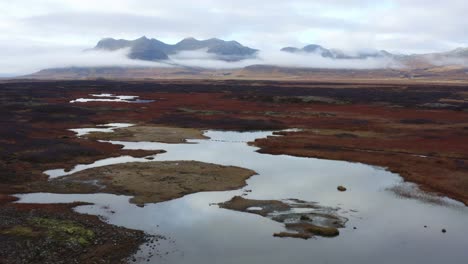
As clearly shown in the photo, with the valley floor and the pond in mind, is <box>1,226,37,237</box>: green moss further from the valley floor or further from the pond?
the pond

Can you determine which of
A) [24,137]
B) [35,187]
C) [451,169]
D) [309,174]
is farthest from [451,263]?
[24,137]

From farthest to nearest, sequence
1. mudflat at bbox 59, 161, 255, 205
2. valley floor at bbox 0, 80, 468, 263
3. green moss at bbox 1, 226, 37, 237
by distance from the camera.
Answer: mudflat at bbox 59, 161, 255, 205, valley floor at bbox 0, 80, 468, 263, green moss at bbox 1, 226, 37, 237

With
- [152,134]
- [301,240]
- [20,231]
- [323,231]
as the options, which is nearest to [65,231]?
[20,231]

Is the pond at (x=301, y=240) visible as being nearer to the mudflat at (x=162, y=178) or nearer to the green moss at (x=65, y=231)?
the mudflat at (x=162, y=178)

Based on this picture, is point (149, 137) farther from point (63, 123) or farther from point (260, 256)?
point (260, 256)

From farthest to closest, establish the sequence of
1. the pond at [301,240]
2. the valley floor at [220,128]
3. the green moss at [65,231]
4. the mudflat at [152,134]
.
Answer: the mudflat at [152,134]
the valley floor at [220,128]
the green moss at [65,231]
the pond at [301,240]

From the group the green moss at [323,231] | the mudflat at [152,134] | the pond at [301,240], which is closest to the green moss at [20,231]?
the pond at [301,240]

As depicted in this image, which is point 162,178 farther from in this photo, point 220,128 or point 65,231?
point 220,128

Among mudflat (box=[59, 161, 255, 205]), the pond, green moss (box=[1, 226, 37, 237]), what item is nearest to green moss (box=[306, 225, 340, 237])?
the pond

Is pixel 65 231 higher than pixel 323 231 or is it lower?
higher
